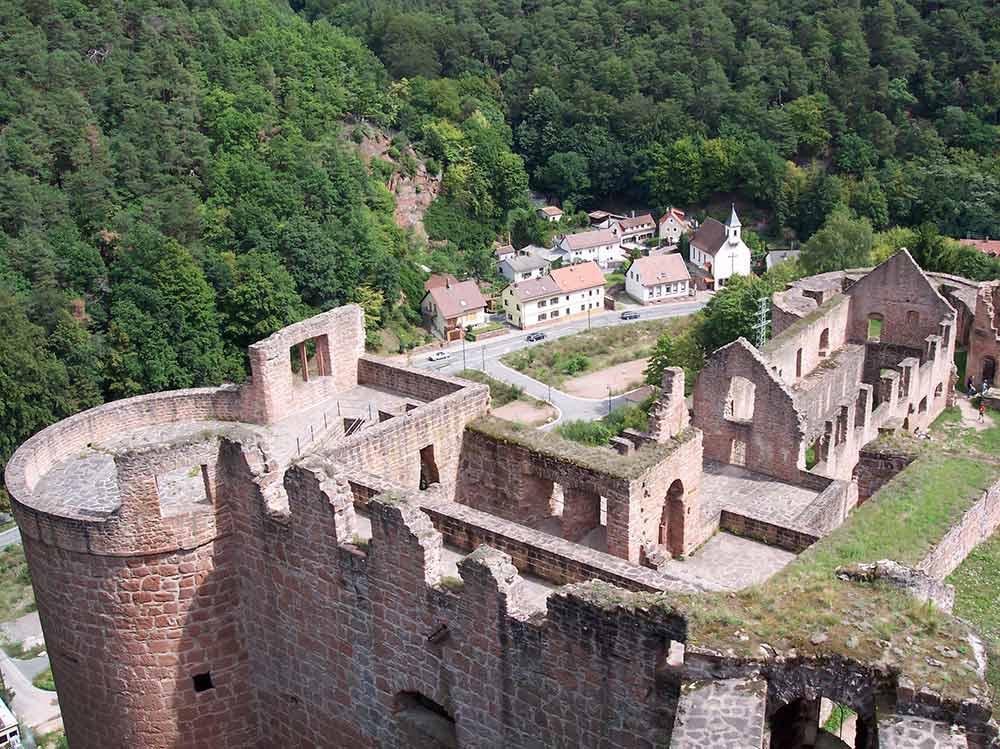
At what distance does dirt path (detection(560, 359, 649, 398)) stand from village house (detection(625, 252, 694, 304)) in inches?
636

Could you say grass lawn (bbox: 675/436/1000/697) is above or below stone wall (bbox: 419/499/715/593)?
above

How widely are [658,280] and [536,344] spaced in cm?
1635

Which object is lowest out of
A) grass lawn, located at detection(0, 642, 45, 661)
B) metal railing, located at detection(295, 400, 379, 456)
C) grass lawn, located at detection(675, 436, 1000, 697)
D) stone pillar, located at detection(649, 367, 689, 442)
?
grass lawn, located at detection(0, 642, 45, 661)

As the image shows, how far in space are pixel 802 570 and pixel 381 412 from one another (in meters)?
9.29

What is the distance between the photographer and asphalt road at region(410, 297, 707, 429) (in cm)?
7488

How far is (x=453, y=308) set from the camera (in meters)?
91.9

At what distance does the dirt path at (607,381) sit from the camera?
78.1 meters

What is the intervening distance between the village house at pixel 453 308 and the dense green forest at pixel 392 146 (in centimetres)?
188

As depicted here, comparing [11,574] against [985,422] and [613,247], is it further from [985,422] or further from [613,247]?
[613,247]

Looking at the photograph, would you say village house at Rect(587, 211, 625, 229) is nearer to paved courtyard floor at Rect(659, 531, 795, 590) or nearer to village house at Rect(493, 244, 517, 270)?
village house at Rect(493, 244, 517, 270)

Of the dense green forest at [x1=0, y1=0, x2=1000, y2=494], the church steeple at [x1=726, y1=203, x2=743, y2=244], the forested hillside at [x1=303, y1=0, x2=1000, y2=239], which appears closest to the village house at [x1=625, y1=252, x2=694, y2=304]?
the church steeple at [x1=726, y1=203, x2=743, y2=244]

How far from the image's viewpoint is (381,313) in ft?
290

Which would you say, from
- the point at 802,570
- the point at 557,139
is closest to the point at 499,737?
the point at 802,570

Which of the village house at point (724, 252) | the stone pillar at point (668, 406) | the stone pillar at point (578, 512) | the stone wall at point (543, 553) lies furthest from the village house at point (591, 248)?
the stone wall at point (543, 553)
